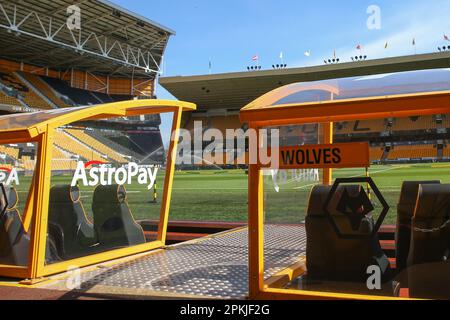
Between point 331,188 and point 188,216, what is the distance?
7.94m

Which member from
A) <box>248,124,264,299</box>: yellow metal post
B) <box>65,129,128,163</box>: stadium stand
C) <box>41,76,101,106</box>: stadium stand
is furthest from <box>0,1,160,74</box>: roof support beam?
<box>248,124,264,299</box>: yellow metal post

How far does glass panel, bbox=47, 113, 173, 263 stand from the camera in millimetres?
A: 3781

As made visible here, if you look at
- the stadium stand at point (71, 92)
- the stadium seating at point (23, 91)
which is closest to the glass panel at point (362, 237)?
the stadium seating at point (23, 91)

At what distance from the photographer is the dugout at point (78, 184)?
10.8ft

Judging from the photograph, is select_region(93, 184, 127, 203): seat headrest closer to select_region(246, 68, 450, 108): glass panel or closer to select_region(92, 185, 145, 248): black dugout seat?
select_region(92, 185, 145, 248): black dugout seat

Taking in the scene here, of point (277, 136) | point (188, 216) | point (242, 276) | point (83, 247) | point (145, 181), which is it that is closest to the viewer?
point (277, 136)

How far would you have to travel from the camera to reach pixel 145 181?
15.2 ft

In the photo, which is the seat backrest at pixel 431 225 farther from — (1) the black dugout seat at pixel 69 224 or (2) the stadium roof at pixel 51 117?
(1) the black dugout seat at pixel 69 224

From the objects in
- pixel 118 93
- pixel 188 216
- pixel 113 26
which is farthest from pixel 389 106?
pixel 118 93

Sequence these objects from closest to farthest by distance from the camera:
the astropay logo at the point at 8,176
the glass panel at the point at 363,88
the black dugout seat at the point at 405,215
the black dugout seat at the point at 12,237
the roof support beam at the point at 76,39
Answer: the glass panel at the point at 363,88, the black dugout seat at the point at 405,215, the black dugout seat at the point at 12,237, the astropay logo at the point at 8,176, the roof support beam at the point at 76,39

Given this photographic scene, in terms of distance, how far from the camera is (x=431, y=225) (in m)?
2.45

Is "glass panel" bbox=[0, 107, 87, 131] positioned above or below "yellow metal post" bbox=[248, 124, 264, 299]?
above

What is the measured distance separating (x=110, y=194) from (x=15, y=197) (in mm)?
930
